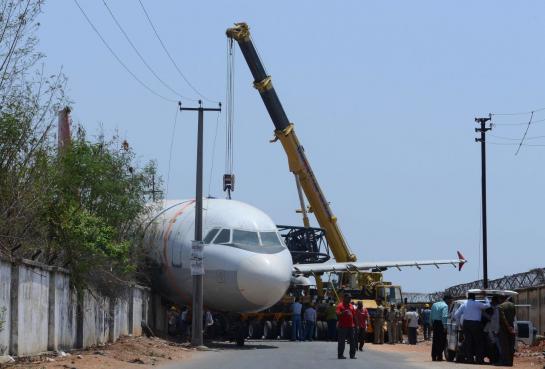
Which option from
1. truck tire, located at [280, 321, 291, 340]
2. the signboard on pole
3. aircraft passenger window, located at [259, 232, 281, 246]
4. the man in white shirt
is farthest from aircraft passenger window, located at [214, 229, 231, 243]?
the man in white shirt

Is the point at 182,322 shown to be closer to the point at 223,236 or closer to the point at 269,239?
the point at 269,239

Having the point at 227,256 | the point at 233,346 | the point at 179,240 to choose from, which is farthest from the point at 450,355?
the point at 179,240

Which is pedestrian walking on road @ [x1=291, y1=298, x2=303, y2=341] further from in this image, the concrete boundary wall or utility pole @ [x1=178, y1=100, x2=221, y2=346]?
the concrete boundary wall

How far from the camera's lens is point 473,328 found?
978 inches

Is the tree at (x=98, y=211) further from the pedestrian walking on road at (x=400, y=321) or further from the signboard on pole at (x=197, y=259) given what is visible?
the pedestrian walking on road at (x=400, y=321)

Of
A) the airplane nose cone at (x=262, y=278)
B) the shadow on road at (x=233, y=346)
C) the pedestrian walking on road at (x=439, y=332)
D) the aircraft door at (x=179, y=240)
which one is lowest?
the shadow on road at (x=233, y=346)

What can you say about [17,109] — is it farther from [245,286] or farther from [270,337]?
[270,337]

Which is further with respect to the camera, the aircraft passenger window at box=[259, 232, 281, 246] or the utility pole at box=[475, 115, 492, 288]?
the utility pole at box=[475, 115, 492, 288]

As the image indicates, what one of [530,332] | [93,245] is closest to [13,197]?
[93,245]

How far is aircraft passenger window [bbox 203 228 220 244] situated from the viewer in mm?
32750

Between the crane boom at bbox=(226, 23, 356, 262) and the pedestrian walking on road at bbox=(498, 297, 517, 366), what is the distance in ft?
75.2

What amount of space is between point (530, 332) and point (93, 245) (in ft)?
33.6

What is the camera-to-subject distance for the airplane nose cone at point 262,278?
31.4 m

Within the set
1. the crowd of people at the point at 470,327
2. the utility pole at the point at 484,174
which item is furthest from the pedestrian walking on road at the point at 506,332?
the utility pole at the point at 484,174
